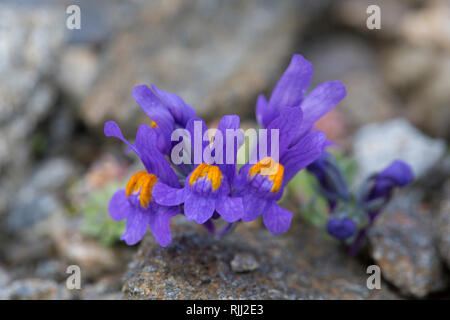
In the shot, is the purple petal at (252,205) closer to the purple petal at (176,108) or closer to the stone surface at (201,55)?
the purple petal at (176,108)

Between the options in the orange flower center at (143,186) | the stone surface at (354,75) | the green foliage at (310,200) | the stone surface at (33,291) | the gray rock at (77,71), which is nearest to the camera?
the orange flower center at (143,186)

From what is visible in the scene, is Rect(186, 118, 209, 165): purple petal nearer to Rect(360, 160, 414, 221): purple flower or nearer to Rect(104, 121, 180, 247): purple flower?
Rect(104, 121, 180, 247): purple flower

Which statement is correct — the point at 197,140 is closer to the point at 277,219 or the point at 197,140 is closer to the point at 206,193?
the point at 206,193

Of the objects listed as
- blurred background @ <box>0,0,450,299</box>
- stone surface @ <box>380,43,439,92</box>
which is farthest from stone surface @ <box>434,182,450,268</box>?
stone surface @ <box>380,43,439,92</box>

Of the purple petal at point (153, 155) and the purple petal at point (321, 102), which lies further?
the purple petal at point (321, 102)

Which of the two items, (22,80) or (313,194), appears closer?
(313,194)

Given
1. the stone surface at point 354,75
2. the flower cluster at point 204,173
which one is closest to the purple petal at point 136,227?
the flower cluster at point 204,173

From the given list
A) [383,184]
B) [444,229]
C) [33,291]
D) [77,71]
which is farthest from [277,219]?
[77,71]
